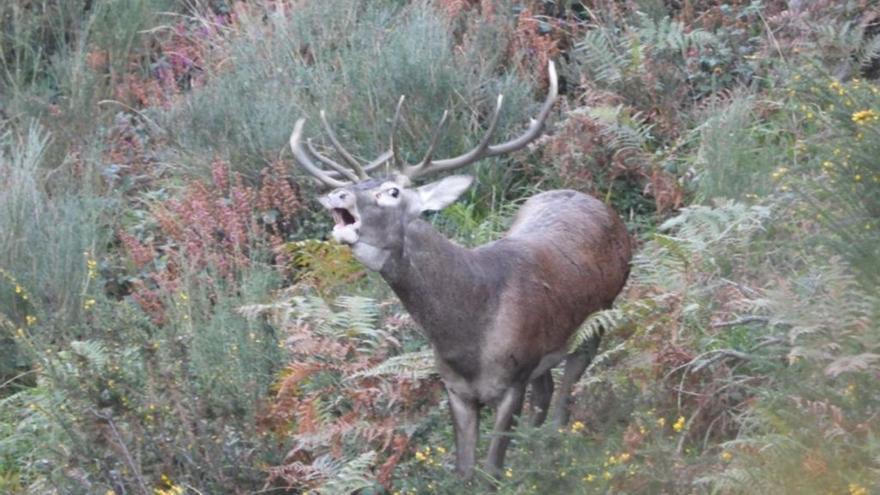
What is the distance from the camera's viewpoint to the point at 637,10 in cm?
1153

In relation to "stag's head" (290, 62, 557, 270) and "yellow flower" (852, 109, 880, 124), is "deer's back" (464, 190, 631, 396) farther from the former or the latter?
"yellow flower" (852, 109, 880, 124)

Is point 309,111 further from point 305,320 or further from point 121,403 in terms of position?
point 121,403

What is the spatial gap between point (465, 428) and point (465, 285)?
599 millimetres

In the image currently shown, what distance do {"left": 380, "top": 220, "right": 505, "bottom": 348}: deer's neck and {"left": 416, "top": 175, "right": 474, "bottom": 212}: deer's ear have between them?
0.11m

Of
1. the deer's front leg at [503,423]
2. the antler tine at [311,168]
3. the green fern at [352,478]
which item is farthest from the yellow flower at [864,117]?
the green fern at [352,478]

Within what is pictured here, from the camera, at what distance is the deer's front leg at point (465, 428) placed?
283 inches

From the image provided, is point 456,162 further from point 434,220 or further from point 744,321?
point 434,220

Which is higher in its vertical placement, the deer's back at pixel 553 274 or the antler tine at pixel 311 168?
the antler tine at pixel 311 168

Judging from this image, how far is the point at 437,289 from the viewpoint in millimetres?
7098

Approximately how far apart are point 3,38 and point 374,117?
3.75 meters

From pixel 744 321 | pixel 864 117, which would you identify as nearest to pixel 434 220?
pixel 744 321

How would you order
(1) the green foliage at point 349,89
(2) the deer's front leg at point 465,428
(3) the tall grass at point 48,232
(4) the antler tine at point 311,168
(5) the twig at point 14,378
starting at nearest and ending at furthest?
(2) the deer's front leg at point 465,428 < (4) the antler tine at point 311,168 < (5) the twig at point 14,378 < (3) the tall grass at point 48,232 < (1) the green foliage at point 349,89

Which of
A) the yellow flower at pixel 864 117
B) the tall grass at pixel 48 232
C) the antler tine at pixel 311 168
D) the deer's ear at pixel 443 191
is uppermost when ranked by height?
the yellow flower at pixel 864 117

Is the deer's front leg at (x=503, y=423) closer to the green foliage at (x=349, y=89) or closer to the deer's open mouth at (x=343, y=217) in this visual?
the deer's open mouth at (x=343, y=217)
